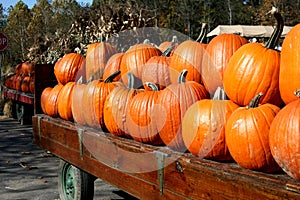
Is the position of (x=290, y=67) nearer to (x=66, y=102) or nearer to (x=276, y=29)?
(x=276, y=29)

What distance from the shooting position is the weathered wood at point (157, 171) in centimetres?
198

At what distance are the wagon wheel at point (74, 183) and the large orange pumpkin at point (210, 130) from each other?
1868 millimetres

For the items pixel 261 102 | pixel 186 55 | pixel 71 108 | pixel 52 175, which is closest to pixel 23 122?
pixel 52 175

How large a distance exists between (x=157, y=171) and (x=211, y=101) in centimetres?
57

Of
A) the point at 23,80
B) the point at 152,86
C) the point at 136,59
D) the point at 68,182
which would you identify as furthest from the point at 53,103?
the point at 23,80

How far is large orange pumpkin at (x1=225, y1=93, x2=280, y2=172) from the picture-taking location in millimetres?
2170

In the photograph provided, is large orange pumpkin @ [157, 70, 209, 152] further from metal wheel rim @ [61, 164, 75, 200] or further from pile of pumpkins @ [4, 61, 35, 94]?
pile of pumpkins @ [4, 61, 35, 94]

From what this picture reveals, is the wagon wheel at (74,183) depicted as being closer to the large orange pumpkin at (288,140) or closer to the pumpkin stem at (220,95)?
the pumpkin stem at (220,95)

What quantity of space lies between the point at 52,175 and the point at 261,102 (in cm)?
470

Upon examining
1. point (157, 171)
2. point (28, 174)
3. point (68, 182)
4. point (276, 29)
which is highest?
point (276, 29)

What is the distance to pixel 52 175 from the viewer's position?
648 cm

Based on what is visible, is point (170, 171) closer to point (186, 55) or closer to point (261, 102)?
point (261, 102)

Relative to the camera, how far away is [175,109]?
2.79m

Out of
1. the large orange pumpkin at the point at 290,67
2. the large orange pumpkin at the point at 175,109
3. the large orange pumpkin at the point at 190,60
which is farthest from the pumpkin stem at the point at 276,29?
the large orange pumpkin at the point at 190,60
